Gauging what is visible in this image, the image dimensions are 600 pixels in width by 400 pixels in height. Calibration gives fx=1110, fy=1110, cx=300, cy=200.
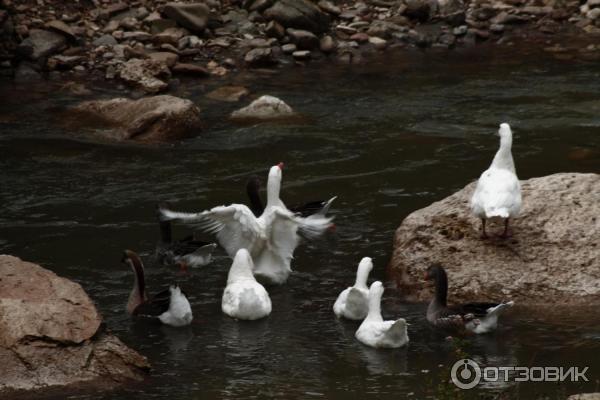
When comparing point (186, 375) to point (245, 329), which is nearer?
point (186, 375)

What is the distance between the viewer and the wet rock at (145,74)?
61.3 ft

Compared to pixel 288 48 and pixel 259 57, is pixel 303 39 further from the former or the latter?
pixel 259 57

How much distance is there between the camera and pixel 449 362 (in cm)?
881

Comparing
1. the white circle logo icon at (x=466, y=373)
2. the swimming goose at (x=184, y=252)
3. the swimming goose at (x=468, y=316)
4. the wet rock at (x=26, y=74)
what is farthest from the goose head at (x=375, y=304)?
the wet rock at (x=26, y=74)

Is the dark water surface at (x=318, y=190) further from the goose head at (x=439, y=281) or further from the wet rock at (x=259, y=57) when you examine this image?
the wet rock at (x=259, y=57)

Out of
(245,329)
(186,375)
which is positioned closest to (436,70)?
(245,329)

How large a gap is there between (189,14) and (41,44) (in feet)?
9.29

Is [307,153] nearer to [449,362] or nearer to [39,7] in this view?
[449,362]

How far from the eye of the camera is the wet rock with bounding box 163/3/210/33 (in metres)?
20.9

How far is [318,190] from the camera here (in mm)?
13859

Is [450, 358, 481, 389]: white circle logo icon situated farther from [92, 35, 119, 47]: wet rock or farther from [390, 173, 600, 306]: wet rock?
[92, 35, 119, 47]: wet rock

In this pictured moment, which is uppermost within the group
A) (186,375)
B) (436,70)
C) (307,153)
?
(436,70)

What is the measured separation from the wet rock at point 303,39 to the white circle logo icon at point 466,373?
13.0 m

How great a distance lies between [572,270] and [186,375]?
3706 mm
